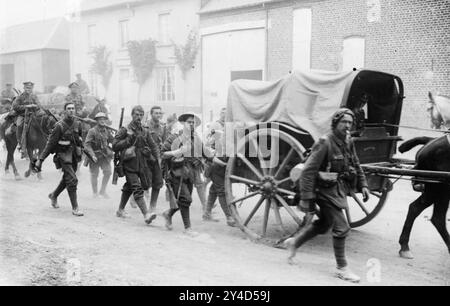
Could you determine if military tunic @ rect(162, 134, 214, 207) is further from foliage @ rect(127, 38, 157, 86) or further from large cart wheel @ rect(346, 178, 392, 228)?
foliage @ rect(127, 38, 157, 86)

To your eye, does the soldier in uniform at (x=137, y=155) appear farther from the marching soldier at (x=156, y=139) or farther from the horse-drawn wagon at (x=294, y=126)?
the horse-drawn wagon at (x=294, y=126)

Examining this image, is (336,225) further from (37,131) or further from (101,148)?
(37,131)

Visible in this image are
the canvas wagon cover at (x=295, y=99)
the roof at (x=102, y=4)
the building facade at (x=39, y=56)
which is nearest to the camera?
the canvas wagon cover at (x=295, y=99)

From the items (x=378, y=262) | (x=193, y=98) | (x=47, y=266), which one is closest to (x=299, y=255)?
(x=378, y=262)

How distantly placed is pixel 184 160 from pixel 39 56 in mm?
36856

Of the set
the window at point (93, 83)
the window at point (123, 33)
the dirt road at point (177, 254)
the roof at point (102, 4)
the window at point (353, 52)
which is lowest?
the dirt road at point (177, 254)

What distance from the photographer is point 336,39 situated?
18.8 metres

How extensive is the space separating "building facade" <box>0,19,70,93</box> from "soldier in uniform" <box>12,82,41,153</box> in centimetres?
2946

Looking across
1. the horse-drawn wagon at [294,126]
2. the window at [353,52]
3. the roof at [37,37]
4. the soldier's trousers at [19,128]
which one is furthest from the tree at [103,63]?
the horse-drawn wagon at [294,126]

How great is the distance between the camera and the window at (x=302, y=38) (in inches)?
776

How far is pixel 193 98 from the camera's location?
85.1 ft

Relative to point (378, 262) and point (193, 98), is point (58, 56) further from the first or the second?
point (378, 262)

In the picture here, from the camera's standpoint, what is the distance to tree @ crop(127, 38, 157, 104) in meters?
27.6

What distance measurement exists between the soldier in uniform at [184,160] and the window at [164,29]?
68.8 ft
